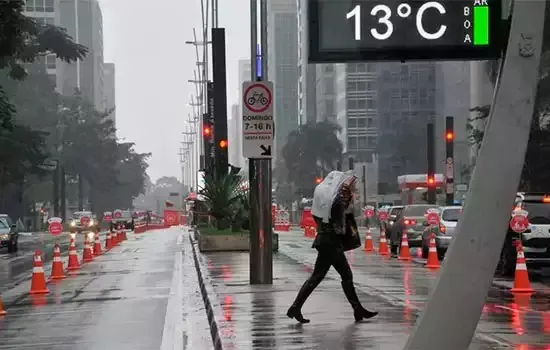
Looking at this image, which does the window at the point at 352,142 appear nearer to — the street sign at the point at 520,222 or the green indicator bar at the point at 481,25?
the street sign at the point at 520,222

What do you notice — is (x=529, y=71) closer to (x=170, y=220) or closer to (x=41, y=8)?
(x=170, y=220)

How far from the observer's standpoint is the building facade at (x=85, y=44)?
155000 mm

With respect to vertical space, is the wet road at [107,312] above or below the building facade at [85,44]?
below

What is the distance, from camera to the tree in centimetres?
9981

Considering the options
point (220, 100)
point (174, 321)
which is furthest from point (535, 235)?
point (220, 100)

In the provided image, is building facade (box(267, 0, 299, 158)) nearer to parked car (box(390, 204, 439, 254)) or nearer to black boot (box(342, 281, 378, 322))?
parked car (box(390, 204, 439, 254))

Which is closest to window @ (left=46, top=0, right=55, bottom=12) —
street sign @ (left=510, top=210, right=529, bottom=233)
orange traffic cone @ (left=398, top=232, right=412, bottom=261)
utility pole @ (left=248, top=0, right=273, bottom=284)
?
orange traffic cone @ (left=398, top=232, right=412, bottom=261)

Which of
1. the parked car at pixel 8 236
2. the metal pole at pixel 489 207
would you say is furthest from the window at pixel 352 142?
the metal pole at pixel 489 207

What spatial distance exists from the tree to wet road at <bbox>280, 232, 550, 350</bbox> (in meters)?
74.1

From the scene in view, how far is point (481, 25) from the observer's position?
10383mm

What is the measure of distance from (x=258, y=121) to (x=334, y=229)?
5338 millimetres

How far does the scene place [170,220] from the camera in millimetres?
89125

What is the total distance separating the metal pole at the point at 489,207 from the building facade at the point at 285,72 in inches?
5089

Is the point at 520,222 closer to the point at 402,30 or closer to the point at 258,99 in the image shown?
the point at 258,99
